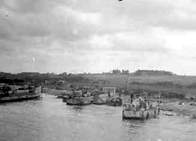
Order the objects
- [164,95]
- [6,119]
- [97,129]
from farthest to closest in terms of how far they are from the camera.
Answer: [164,95], [6,119], [97,129]

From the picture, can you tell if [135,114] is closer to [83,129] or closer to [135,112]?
[135,112]

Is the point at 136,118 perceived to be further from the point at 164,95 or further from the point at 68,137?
the point at 164,95

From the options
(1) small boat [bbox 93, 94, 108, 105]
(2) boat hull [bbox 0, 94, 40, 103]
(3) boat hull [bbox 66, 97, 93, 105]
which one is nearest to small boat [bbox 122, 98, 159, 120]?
(3) boat hull [bbox 66, 97, 93, 105]

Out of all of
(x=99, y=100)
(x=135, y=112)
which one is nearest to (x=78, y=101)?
(x=99, y=100)

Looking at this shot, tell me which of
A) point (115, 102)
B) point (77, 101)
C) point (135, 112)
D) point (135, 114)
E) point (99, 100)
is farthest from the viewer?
point (99, 100)

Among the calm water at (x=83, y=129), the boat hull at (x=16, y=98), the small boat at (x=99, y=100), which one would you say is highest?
the boat hull at (x=16, y=98)

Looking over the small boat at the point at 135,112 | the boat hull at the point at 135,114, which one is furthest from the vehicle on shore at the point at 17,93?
the boat hull at the point at 135,114

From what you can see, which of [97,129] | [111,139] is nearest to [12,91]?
[97,129]

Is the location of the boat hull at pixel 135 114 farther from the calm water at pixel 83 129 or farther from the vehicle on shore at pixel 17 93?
the vehicle on shore at pixel 17 93
